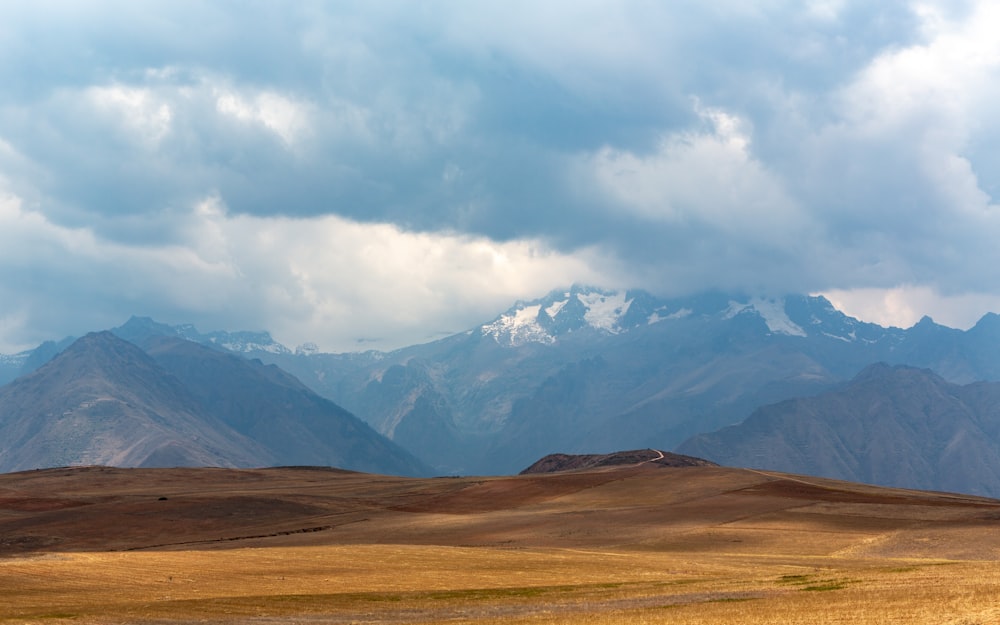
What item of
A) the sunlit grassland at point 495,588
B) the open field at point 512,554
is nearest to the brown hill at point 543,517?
the open field at point 512,554

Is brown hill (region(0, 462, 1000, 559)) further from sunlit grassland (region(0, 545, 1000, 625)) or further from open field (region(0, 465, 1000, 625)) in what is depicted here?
sunlit grassland (region(0, 545, 1000, 625))

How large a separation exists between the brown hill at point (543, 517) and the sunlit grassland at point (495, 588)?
14840mm

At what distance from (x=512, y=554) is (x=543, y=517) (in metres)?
42.1

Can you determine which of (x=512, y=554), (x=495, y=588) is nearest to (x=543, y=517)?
(x=512, y=554)

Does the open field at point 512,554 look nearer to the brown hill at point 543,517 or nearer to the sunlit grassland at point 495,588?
the sunlit grassland at point 495,588

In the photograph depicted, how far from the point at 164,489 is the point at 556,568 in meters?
130

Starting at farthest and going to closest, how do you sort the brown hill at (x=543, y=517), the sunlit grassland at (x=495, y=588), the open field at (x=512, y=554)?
the brown hill at (x=543, y=517) → the open field at (x=512, y=554) → the sunlit grassland at (x=495, y=588)

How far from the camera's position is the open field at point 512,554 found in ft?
179

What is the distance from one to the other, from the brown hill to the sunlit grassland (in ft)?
48.7

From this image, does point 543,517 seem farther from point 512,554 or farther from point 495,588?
point 495,588

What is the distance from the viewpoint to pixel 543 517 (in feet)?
443

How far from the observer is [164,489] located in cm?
19225

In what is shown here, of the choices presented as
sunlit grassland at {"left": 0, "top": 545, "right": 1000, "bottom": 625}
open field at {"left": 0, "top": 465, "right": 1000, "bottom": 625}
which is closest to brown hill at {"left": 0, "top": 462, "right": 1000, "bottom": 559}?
open field at {"left": 0, "top": 465, "right": 1000, "bottom": 625}

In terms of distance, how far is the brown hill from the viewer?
105312mm
